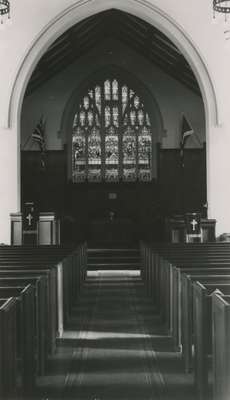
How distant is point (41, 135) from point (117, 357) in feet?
40.8

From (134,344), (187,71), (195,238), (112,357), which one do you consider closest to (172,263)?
(134,344)

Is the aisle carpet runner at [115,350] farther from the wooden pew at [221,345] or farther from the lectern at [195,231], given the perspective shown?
the lectern at [195,231]

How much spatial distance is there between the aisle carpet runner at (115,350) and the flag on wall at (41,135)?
8.21 m

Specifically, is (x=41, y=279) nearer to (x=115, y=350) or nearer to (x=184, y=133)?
(x=115, y=350)

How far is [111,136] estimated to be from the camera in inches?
722

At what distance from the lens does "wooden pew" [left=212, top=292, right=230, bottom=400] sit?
3104mm

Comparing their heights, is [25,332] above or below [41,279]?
below

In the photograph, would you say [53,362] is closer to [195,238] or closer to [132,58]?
[195,238]

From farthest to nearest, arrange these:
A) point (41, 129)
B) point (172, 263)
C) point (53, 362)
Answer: point (41, 129) < point (172, 263) < point (53, 362)

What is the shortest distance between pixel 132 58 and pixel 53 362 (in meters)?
13.9

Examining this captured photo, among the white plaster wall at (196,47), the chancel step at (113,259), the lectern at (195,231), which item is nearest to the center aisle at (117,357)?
the lectern at (195,231)

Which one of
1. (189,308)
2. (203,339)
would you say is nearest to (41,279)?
(189,308)

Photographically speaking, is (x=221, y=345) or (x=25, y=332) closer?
(x=221, y=345)

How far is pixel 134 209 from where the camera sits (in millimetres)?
17562
